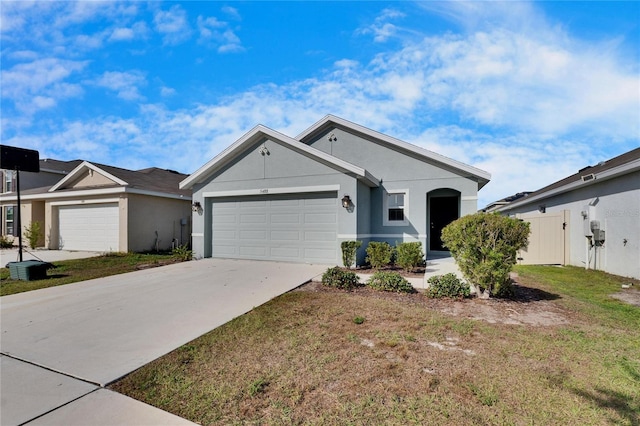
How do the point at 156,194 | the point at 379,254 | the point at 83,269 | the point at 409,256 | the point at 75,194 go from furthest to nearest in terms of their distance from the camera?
1. the point at 75,194
2. the point at 156,194
3. the point at 83,269
4. the point at 379,254
5. the point at 409,256

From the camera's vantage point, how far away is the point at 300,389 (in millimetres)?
2699

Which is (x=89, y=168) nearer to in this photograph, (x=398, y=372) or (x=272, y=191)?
(x=272, y=191)

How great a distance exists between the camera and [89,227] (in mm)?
14781

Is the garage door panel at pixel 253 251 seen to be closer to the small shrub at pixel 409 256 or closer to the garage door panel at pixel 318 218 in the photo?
the garage door panel at pixel 318 218

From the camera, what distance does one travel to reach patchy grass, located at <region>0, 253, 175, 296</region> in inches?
290

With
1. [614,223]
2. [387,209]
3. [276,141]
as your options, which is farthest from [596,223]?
[276,141]

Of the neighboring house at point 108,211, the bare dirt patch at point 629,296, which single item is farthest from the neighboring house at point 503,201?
the neighboring house at point 108,211

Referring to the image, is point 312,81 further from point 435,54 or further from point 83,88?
point 83,88

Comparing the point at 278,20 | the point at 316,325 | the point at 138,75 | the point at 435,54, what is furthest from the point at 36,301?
the point at 435,54

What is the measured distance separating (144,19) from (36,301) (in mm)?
7444

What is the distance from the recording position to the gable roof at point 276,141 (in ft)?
32.1

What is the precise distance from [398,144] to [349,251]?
17.5 feet

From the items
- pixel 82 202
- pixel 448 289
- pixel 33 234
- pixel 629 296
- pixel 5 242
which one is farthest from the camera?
pixel 5 242

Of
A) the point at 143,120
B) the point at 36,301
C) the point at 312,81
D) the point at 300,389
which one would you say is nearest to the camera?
the point at 300,389
